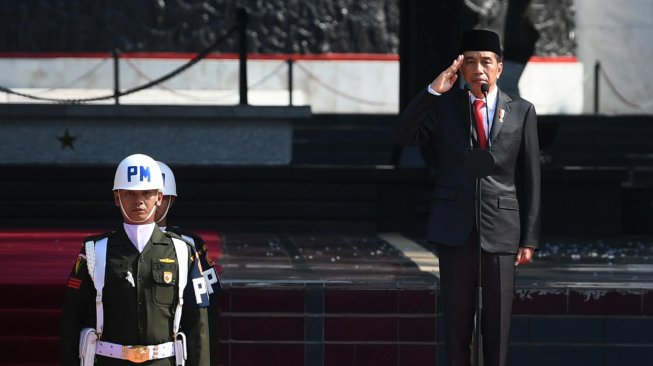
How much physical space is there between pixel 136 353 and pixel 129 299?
0.66 feet

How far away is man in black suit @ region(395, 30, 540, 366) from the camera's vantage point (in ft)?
20.4

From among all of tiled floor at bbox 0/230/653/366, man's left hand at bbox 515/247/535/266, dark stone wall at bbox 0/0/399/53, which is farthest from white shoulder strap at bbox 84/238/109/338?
dark stone wall at bbox 0/0/399/53

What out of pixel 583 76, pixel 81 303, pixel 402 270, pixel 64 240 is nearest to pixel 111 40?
pixel 583 76

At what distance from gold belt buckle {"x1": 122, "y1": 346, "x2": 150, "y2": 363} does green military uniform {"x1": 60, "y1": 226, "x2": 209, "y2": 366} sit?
21 millimetres

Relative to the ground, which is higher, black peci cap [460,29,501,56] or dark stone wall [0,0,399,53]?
dark stone wall [0,0,399,53]

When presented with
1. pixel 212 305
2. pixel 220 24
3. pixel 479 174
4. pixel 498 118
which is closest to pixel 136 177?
pixel 212 305

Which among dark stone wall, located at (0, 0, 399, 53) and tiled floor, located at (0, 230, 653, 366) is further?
dark stone wall, located at (0, 0, 399, 53)

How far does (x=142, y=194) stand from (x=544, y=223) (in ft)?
28.3

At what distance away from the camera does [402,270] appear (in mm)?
9305

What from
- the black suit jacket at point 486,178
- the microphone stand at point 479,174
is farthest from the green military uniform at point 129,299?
the black suit jacket at point 486,178

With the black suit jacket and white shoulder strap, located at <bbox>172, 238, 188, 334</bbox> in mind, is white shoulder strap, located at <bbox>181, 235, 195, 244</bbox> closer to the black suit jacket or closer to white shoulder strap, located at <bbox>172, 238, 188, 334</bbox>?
white shoulder strap, located at <bbox>172, 238, 188, 334</bbox>

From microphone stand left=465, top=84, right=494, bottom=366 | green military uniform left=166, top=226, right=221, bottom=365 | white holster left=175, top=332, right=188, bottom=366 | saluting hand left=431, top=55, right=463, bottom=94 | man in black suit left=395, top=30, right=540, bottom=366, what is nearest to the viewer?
white holster left=175, top=332, right=188, bottom=366

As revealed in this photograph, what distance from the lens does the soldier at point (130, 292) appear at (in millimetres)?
5488

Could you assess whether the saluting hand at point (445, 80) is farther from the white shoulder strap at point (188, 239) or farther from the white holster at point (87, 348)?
the white holster at point (87, 348)
